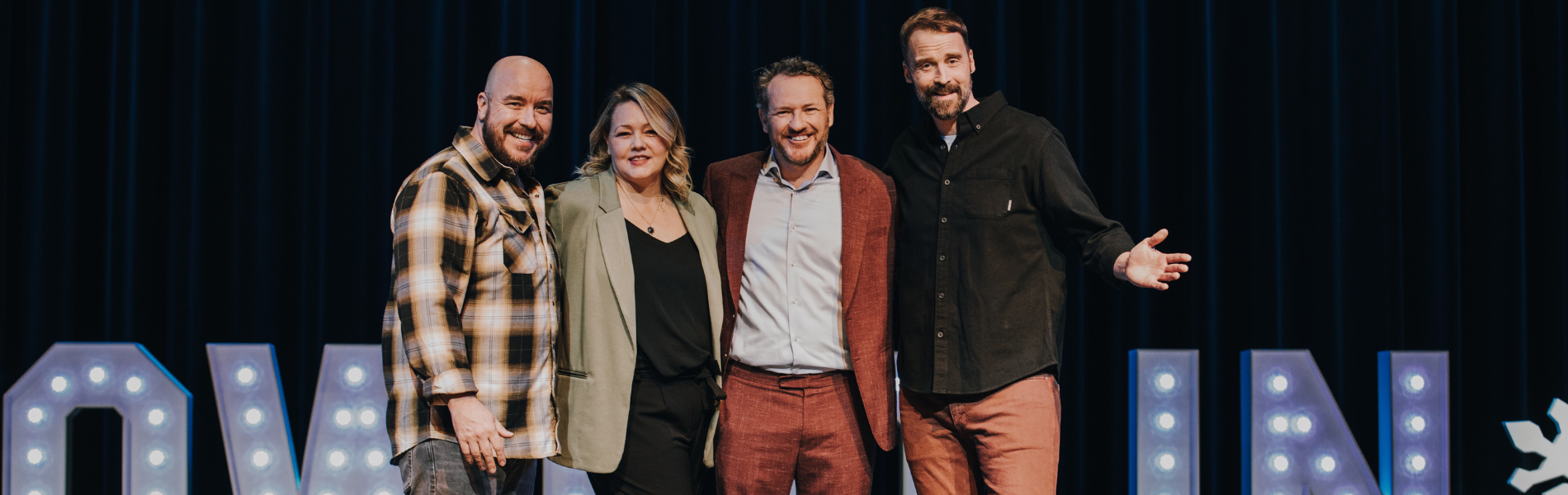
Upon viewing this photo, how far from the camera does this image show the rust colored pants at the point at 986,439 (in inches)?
83.8

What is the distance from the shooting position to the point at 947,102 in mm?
2221

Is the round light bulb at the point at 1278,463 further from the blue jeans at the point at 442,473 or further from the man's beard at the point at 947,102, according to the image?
the blue jeans at the point at 442,473

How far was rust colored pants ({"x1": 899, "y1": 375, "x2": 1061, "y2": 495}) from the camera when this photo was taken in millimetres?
2129

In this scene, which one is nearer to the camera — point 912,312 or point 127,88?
point 912,312

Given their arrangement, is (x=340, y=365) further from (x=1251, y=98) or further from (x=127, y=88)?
(x=1251, y=98)

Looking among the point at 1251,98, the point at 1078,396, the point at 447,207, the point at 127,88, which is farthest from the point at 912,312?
the point at 127,88

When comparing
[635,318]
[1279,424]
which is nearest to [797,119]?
[635,318]

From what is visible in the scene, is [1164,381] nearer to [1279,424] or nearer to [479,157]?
[1279,424]

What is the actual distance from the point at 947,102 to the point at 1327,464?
1922 millimetres

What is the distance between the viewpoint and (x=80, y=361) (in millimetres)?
3086

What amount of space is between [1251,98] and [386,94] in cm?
305

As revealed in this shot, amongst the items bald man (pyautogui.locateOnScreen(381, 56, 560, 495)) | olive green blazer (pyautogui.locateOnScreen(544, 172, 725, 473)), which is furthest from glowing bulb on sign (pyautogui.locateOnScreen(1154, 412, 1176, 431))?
bald man (pyautogui.locateOnScreen(381, 56, 560, 495))

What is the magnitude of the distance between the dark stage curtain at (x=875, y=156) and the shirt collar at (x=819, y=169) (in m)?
1.20

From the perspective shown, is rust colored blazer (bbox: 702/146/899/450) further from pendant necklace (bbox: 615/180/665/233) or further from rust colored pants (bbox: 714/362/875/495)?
pendant necklace (bbox: 615/180/665/233)
